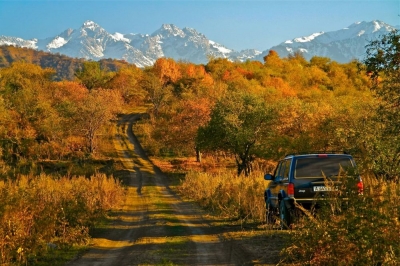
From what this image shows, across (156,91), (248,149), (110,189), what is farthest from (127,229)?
(156,91)

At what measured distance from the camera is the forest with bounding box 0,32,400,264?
13.0m

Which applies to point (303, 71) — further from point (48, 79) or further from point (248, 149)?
point (248, 149)

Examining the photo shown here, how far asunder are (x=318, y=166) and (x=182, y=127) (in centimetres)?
4364

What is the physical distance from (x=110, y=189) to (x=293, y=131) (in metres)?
23.0

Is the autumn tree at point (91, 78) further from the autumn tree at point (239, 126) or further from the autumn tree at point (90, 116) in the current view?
the autumn tree at point (239, 126)

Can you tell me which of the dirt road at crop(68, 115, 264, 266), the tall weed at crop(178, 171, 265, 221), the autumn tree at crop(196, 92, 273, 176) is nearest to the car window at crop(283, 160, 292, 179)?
the dirt road at crop(68, 115, 264, 266)

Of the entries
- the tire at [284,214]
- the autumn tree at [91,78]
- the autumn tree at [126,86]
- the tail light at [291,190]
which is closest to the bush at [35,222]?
the tire at [284,214]

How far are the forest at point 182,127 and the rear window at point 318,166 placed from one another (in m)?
1.32

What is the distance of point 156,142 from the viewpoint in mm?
66375

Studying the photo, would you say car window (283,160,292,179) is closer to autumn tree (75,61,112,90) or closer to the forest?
the forest

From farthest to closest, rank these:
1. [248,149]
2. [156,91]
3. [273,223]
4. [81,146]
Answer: [156,91] → [81,146] → [248,149] → [273,223]

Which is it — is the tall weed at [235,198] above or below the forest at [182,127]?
below

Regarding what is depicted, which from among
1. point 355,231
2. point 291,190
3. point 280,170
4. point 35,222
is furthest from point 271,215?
point 355,231

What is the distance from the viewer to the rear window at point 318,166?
12.0 metres
